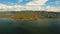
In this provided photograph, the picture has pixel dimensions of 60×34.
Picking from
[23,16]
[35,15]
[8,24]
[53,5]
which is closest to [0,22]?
[8,24]

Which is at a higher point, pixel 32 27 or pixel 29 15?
pixel 29 15

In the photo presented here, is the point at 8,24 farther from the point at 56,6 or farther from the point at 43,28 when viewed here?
the point at 56,6

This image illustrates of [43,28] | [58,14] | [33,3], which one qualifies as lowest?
[43,28]

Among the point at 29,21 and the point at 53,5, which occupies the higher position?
the point at 53,5

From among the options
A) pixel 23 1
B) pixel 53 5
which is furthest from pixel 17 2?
pixel 53 5

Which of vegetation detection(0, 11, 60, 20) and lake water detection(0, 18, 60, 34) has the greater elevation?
vegetation detection(0, 11, 60, 20)

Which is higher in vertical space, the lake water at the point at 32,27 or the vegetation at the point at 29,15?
the vegetation at the point at 29,15
